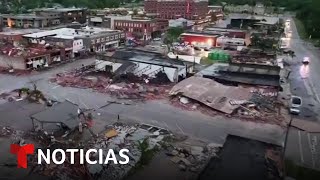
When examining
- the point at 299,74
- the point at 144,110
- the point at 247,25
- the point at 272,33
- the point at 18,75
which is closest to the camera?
the point at 144,110

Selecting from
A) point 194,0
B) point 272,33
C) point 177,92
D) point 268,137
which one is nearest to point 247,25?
point 272,33

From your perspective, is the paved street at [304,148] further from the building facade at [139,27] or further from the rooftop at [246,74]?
the building facade at [139,27]

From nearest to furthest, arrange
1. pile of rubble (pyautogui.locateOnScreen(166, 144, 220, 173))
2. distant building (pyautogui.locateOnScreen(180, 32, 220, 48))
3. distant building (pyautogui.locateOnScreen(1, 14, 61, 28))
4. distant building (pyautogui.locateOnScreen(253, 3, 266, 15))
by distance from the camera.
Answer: pile of rubble (pyautogui.locateOnScreen(166, 144, 220, 173)) < distant building (pyautogui.locateOnScreen(180, 32, 220, 48)) < distant building (pyautogui.locateOnScreen(1, 14, 61, 28)) < distant building (pyautogui.locateOnScreen(253, 3, 266, 15))

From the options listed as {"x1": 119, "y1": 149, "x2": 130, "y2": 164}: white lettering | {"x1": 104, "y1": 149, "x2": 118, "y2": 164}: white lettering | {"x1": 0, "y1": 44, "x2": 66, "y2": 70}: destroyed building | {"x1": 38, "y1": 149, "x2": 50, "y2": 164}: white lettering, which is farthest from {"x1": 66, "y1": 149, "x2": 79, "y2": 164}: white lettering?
{"x1": 0, "y1": 44, "x2": 66, "y2": 70}: destroyed building

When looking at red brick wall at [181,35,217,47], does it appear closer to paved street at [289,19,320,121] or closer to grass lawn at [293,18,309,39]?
paved street at [289,19,320,121]

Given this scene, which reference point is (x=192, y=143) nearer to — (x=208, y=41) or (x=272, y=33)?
(x=208, y=41)
